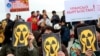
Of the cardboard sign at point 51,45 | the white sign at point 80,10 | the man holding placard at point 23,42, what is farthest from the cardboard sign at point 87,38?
the white sign at point 80,10

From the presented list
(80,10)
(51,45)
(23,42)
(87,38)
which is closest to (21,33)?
(23,42)

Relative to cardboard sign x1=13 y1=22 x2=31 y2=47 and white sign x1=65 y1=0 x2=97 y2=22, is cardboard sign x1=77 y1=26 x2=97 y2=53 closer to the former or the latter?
cardboard sign x1=13 y1=22 x2=31 y2=47

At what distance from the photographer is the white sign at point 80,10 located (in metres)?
6.05

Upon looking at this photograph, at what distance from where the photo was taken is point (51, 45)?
464 cm

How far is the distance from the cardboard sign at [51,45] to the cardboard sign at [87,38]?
288 millimetres

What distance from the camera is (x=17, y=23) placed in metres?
4.84

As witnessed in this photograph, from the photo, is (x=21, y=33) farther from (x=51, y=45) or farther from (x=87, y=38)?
(x=87, y=38)

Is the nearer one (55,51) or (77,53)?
(55,51)

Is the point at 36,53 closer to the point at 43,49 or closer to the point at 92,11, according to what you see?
the point at 43,49

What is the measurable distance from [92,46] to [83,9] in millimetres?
1607

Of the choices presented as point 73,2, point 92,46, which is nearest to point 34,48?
point 92,46

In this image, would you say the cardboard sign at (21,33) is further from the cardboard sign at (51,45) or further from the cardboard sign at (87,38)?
the cardboard sign at (87,38)

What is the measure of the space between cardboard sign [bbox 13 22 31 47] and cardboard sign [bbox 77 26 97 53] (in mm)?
655

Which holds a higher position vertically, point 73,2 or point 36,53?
point 73,2
